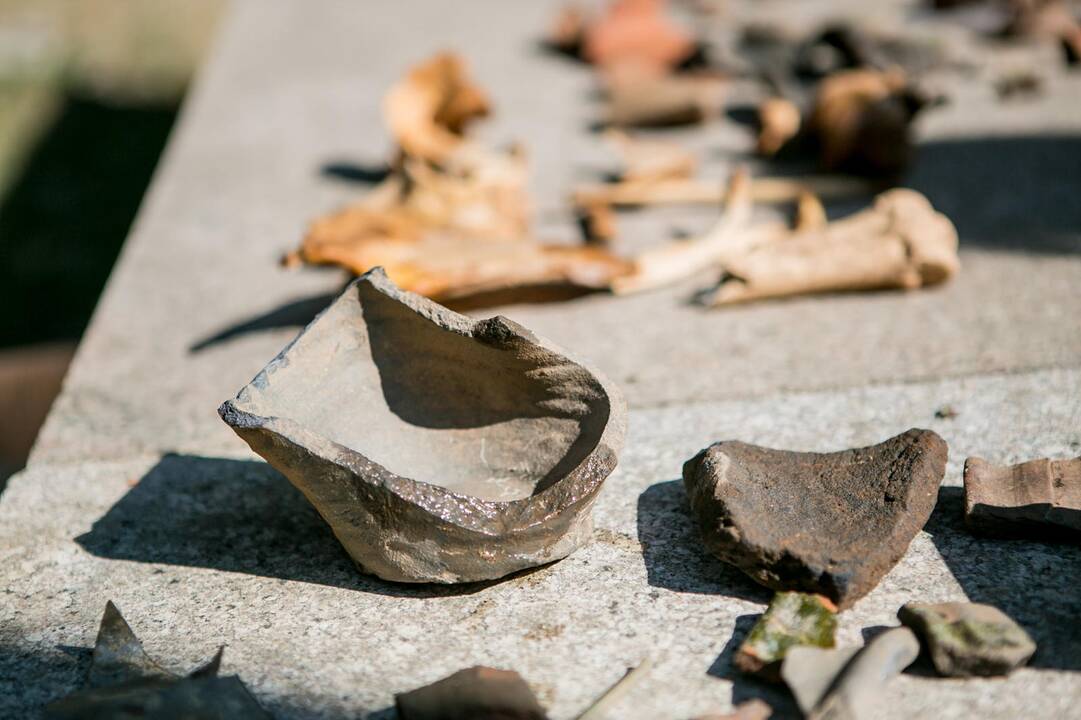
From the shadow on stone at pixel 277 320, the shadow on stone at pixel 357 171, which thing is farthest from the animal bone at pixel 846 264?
the shadow on stone at pixel 357 171

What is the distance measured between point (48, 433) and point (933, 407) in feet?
5.68

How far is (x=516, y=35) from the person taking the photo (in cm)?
456

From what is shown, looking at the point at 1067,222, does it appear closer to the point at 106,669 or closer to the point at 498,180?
the point at 498,180

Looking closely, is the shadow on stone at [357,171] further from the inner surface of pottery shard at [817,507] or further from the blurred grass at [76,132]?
the inner surface of pottery shard at [817,507]

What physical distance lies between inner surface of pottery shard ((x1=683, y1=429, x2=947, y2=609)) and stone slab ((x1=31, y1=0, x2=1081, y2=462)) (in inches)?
17.5

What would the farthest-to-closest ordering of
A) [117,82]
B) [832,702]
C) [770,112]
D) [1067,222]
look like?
1. [117,82]
2. [770,112]
3. [1067,222]
4. [832,702]

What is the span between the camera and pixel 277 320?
2639 mm

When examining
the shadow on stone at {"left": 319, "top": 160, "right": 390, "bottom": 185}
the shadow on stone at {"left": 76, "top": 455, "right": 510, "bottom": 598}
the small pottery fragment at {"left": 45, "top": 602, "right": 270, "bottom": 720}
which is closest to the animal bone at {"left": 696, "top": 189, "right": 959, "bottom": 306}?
the shadow on stone at {"left": 76, "top": 455, "right": 510, "bottom": 598}

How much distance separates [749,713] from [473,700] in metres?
0.34

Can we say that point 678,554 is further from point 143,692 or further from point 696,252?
point 696,252

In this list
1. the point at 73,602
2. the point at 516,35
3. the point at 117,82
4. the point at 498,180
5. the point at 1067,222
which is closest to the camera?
the point at 73,602

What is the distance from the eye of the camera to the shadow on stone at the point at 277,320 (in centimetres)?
259

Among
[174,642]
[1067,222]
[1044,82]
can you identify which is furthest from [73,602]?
[1044,82]

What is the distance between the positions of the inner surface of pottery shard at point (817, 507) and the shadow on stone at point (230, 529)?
1.23ft
